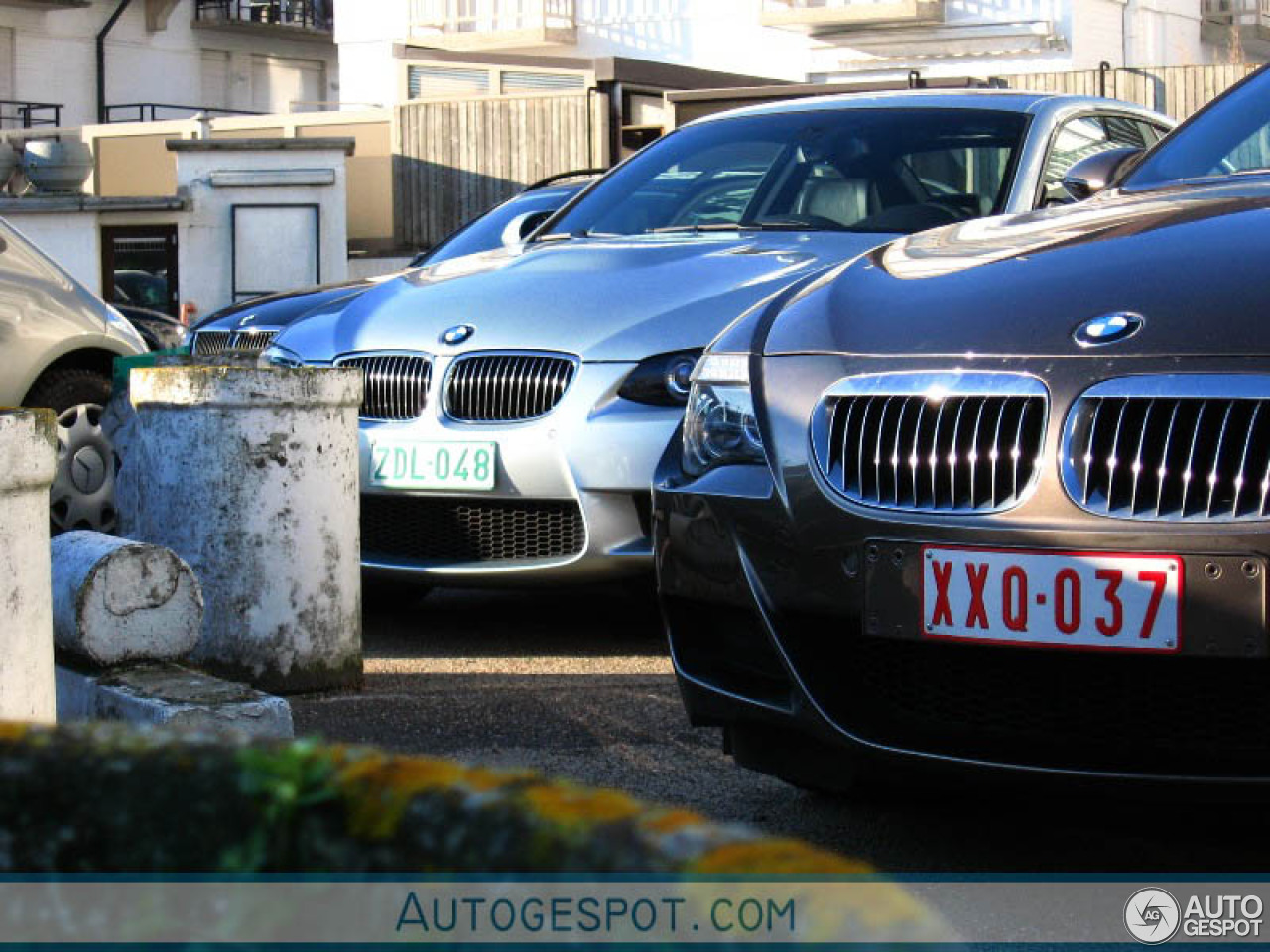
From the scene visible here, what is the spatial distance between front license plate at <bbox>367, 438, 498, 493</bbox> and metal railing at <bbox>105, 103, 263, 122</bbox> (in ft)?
132

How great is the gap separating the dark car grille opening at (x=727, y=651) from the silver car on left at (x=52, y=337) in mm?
4531

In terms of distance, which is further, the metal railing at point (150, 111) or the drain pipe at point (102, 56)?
the drain pipe at point (102, 56)

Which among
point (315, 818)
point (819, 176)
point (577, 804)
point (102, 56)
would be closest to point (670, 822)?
point (577, 804)

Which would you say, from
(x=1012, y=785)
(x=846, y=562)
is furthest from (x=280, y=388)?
(x=1012, y=785)

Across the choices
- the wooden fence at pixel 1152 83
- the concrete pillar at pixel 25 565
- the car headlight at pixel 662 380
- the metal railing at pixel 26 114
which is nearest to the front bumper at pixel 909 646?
the concrete pillar at pixel 25 565

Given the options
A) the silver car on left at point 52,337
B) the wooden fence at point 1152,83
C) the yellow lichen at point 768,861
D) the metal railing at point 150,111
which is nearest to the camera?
the yellow lichen at point 768,861

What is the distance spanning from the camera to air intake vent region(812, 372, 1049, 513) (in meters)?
2.97

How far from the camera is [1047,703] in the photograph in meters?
2.90

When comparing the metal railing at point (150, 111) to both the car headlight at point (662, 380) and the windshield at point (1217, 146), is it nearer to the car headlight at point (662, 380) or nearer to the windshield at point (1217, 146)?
the car headlight at point (662, 380)

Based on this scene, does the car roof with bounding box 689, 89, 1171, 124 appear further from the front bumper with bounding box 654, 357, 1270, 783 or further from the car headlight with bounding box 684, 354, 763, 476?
the front bumper with bounding box 654, 357, 1270, 783

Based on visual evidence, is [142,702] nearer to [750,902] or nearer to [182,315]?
[750,902]

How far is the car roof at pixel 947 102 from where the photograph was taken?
20.5 feet

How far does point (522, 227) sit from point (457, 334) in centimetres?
162

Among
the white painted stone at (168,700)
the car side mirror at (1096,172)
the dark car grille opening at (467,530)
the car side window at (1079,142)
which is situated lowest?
the white painted stone at (168,700)
